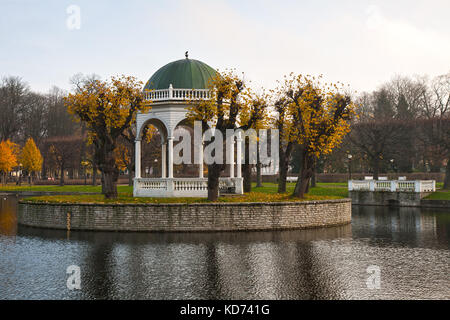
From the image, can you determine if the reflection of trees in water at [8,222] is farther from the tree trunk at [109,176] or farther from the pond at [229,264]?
the tree trunk at [109,176]

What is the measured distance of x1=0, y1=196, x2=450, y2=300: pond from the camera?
12336 millimetres

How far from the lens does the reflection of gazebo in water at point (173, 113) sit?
3000cm

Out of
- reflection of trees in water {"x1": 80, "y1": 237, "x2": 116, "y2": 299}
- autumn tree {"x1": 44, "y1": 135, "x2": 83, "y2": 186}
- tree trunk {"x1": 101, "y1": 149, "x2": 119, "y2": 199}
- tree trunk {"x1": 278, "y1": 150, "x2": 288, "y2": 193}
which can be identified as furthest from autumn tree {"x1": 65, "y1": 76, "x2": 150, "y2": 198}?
autumn tree {"x1": 44, "y1": 135, "x2": 83, "y2": 186}

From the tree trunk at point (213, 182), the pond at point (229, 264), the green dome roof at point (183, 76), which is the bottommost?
the pond at point (229, 264)

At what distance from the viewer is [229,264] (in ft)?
51.7

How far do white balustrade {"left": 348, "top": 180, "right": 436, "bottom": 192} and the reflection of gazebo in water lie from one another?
20570 mm

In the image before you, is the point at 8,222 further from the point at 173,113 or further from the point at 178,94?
the point at 178,94

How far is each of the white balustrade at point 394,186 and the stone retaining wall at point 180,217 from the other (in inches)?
894

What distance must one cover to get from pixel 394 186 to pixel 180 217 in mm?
29093

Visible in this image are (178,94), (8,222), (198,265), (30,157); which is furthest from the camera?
(30,157)

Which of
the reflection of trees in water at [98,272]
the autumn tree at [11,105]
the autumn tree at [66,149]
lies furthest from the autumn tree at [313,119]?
the autumn tree at [11,105]

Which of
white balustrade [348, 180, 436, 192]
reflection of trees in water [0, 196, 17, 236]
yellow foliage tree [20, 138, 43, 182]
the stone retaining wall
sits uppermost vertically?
yellow foliage tree [20, 138, 43, 182]

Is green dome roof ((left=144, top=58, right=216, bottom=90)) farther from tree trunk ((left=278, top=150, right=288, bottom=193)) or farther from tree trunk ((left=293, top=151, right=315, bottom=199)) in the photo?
tree trunk ((left=278, top=150, right=288, bottom=193))

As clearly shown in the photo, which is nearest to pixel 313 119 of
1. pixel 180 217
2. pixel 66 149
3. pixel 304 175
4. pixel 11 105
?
pixel 304 175
